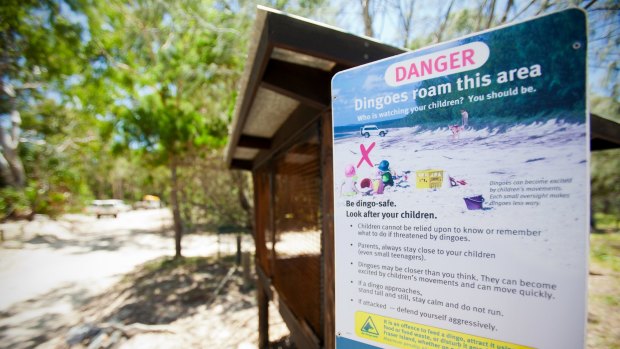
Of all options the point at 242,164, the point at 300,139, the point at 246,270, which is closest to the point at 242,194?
the point at 246,270

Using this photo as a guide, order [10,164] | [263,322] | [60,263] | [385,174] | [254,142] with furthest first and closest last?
1. [10,164]
2. [60,263]
3. [263,322]
4. [254,142]
5. [385,174]

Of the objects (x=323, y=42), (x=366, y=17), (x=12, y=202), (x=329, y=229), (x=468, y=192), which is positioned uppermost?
(x=366, y=17)

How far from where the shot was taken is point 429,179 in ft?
3.90

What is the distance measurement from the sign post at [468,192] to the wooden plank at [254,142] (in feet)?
11.8

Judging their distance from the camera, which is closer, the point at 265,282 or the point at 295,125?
the point at 295,125

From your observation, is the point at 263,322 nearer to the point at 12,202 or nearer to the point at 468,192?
the point at 468,192

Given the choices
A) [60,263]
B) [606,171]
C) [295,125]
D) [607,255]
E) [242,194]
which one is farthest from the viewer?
[242,194]

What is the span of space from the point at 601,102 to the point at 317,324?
26.6 feet

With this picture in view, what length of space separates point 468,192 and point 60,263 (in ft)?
51.4

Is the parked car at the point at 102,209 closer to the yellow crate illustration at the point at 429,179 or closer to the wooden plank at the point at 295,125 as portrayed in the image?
the wooden plank at the point at 295,125

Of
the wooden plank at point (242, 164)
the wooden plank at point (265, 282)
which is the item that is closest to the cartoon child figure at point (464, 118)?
the wooden plank at point (265, 282)

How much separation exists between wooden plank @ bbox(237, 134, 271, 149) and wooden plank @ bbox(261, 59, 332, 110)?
2.77 meters

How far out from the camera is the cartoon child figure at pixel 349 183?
1.39 meters

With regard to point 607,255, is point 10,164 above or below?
above
